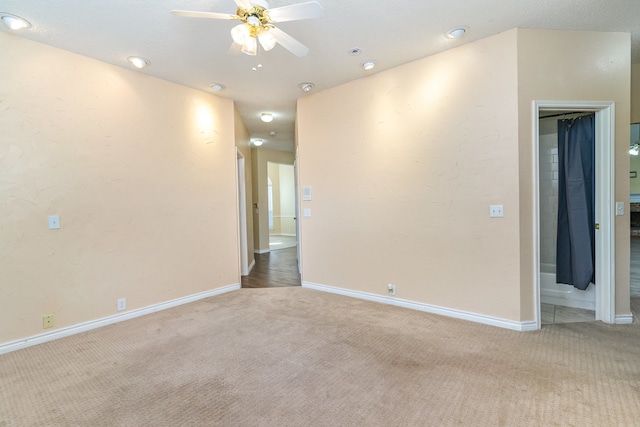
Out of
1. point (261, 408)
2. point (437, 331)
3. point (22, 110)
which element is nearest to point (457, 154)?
point (437, 331)

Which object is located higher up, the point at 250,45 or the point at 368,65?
the point at 368,65

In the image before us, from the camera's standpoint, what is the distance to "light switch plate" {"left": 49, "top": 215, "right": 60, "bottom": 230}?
2.77 meters

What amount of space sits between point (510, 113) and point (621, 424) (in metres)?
2.35

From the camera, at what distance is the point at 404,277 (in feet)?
11.3

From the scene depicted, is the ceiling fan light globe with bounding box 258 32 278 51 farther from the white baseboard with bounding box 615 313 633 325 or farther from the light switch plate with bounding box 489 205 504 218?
the white baseboard with bounding box 615 313 633 325

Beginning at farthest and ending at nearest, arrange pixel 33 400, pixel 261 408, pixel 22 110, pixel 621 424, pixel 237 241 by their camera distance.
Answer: pixel 237 241 → pixel 22 110 → pixel 33 400 → pixel 261 408 → pixel 621 424

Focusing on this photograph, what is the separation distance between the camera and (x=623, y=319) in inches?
111

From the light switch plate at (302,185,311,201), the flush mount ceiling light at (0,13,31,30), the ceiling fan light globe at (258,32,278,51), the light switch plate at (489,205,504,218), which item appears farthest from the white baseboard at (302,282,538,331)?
the flush mount ceiling light at (0,13,31,30)

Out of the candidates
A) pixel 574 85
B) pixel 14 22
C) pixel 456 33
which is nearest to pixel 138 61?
pixel 14 22

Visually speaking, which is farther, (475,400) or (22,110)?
(22,110)

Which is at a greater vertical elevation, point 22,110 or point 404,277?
point 22,110

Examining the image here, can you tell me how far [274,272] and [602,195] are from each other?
4578mm

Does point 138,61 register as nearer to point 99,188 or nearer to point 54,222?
point 99,188

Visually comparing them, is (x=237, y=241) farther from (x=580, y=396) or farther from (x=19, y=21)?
(x=580, y=396)
